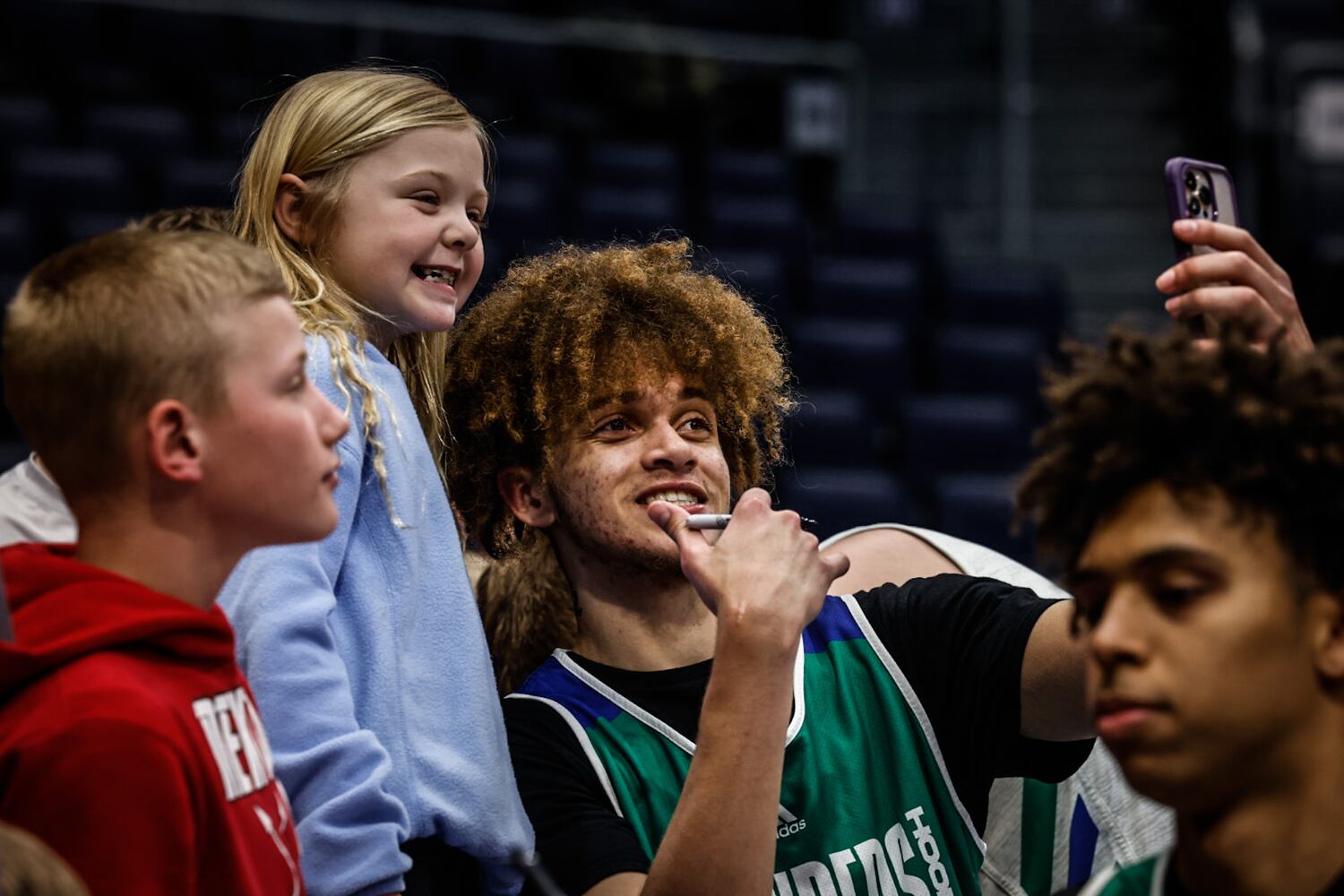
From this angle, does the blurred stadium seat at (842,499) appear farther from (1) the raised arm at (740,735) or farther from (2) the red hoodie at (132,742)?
(2) the red hoodie at (132,742)

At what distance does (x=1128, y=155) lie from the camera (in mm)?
7074

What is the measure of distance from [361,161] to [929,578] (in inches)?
33.1

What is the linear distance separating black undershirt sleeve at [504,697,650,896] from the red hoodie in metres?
0.44

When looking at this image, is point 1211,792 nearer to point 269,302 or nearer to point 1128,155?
point 269,302


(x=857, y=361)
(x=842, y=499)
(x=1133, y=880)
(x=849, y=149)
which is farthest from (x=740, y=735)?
(x=849, y=149)

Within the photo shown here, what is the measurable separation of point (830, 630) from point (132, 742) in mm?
1035

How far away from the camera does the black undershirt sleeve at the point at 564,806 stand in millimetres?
1734

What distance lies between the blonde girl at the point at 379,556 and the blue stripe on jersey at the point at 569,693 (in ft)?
0.87

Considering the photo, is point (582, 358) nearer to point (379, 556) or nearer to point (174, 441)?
point (379, 556)

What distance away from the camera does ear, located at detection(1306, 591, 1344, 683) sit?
1164 mm

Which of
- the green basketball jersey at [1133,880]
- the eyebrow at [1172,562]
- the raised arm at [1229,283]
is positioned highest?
the raised arm at [1229,283]

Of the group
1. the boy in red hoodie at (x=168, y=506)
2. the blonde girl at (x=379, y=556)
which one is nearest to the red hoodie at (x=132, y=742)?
the boy in red hoodie at (x=168, y=506)

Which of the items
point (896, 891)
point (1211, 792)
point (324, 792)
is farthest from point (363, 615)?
point (1211, 792)

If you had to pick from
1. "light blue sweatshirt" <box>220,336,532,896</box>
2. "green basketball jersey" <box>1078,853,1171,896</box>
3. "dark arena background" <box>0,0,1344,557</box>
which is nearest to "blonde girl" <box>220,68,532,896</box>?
"light blue sweatshirt" <box>220,336,532,896</box>
